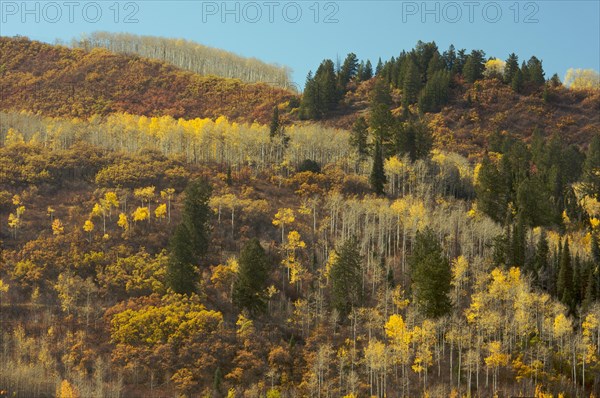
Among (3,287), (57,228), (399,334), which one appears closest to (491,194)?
Result: (399,334)

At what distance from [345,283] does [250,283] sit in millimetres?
10320

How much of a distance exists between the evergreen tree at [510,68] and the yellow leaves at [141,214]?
10093 centimetres

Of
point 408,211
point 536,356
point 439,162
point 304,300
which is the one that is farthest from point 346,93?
point 536,356

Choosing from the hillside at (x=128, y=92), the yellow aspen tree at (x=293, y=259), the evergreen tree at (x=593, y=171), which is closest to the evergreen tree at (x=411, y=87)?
the hillside at (x=128, y=92)

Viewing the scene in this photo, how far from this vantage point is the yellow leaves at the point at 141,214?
313ft

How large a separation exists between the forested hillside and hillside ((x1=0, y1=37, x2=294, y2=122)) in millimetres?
33147

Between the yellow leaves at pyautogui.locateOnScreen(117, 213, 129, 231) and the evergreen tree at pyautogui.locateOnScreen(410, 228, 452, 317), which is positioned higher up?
the yellow leaves at pyautogui.locateOnScreen(117, 213, 129, 231)

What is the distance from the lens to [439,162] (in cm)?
11625

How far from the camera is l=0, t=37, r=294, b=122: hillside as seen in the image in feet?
559

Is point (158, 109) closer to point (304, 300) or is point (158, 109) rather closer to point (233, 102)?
point (233, 102)

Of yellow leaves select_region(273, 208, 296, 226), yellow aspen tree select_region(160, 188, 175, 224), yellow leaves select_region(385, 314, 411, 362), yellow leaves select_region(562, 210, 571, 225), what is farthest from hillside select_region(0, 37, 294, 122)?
yellow leaves select_region(385, 314, 411, 362)

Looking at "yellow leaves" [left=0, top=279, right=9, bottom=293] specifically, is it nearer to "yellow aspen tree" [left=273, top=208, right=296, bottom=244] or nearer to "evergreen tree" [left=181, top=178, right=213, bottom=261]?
"evergreen tree" [left=181, top=178, right=213, bottom=261]

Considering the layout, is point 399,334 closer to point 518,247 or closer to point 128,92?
point 518,247

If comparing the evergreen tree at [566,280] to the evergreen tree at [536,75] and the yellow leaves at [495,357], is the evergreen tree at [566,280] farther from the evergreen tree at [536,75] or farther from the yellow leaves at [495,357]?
the evergreen tree at [536,75]
